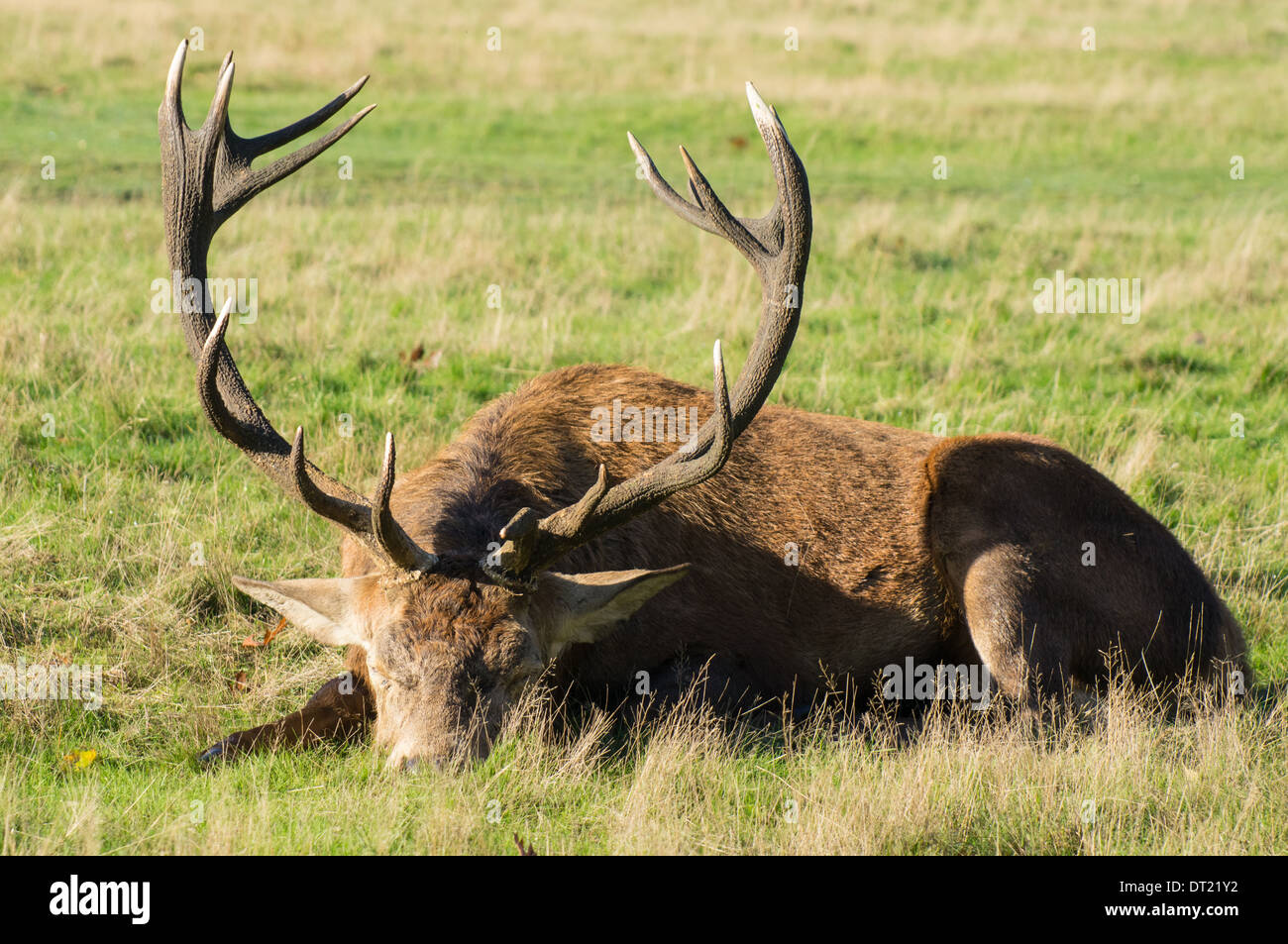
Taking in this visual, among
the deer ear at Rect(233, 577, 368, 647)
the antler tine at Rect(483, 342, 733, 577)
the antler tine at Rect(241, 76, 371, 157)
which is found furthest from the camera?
the antler tine at Rect(241, 76, 371, 157)

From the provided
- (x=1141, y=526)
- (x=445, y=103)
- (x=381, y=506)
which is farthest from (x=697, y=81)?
(x=381, y=506)

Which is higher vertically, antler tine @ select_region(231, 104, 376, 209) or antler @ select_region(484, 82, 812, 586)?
antler tine @ select_region(231, 104, 376, 209)

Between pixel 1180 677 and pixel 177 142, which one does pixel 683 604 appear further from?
pixel 177 142

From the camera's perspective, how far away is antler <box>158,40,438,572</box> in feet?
16.9

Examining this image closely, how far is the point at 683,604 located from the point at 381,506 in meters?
1.79

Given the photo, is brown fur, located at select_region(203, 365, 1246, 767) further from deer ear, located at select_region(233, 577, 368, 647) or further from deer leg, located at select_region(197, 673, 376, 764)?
deer leg, located at select_region(197, 673, 376, 764)

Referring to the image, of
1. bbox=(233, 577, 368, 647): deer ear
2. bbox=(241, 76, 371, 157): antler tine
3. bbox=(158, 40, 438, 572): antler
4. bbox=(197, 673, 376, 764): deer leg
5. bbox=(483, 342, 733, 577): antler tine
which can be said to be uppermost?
bbox=(241, 76, 371, 157): antler tine

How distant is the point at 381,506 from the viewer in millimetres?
4848

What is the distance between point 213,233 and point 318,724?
2019 millimetres

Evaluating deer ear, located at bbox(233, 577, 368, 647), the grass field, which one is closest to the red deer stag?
deer ear, located at bbox(233, 577, 368, 647)

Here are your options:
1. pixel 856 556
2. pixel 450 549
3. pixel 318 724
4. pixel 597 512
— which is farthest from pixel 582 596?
pixel 856 556

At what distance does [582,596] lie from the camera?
5.43m

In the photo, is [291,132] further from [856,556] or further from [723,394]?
[856,556]

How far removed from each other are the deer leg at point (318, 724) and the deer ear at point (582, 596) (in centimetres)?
78
